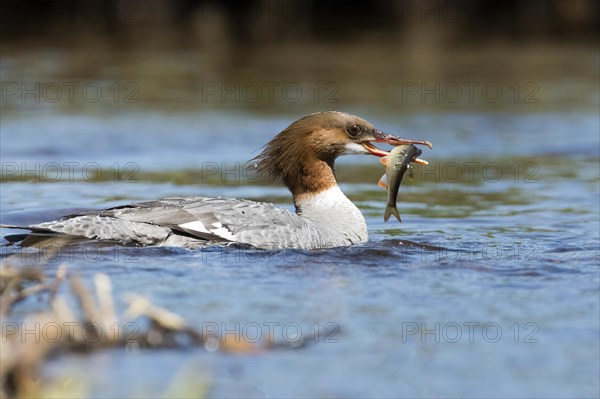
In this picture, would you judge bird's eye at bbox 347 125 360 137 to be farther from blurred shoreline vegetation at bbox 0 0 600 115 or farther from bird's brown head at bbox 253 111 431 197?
blurred shoreline vegetation at bbox 0 0 600 115

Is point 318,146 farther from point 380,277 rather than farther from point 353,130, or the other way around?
point 380,277

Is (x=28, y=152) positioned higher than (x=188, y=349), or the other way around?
(x=28, y=152)

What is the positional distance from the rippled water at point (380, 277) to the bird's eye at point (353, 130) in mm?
978

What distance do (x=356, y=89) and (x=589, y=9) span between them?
12954 millimetres

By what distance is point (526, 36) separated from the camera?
26.7 m

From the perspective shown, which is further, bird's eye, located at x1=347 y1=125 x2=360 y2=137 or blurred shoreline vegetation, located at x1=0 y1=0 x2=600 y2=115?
blurred shoreline vegetation, located at x1=0 y1=0 x2=600 y2=115

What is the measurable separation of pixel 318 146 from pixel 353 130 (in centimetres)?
32

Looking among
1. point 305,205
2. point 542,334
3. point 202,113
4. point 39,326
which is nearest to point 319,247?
point 305,205

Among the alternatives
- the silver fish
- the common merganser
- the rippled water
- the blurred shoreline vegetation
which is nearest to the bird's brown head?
the common merganser

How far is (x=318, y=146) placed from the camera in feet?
30.9

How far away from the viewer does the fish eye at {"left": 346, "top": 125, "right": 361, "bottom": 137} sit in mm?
9367

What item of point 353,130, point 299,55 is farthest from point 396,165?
point 299,55

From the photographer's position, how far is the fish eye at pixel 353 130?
30.7 ft

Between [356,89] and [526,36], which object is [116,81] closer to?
[356,89]
